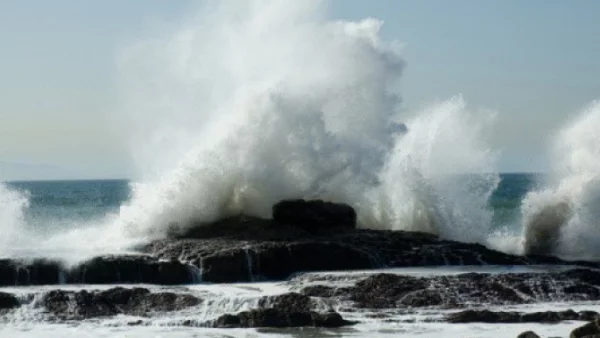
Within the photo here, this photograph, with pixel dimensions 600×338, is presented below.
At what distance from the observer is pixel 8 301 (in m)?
20.9

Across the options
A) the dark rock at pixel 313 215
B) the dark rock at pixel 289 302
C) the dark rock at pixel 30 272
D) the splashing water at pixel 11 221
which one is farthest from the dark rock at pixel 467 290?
the splashing water at pixel 11 221

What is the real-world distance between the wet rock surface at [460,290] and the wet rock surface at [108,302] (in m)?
2.55

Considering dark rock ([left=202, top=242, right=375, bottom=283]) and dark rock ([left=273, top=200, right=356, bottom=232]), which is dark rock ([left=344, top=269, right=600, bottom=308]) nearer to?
dark rock ([left=202, top=242, right=375, bottom=283])

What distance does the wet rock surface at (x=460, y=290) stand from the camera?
2119 cm

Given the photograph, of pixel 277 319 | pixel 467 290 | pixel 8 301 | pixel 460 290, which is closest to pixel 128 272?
pixel 8 301

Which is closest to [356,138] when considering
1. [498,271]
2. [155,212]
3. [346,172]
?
[346,172]

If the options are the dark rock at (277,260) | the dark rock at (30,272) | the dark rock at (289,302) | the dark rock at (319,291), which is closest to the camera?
the dark rock at (289,302)

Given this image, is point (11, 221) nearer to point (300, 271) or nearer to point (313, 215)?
point (313, 215)

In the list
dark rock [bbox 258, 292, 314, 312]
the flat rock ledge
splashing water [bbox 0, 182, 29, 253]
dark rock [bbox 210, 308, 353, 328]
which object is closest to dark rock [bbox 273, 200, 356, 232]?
the flat rock ledge

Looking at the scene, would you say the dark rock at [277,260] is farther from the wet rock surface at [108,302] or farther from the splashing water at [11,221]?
the splashing water at [11,221]

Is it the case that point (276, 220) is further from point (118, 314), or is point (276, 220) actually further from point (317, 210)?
point (118, 314)

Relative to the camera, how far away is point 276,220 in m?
28.4

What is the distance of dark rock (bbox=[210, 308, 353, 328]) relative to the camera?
19281mm

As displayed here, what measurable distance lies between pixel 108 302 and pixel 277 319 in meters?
3.63
